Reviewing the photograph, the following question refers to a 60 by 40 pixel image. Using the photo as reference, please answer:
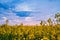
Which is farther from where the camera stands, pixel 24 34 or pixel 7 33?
pixel 7 33

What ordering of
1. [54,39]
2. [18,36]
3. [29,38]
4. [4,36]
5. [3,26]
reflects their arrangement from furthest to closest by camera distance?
Answer: [3,26], [4,36], [18,36], [29,38], [54,39]

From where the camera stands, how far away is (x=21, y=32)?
24.8 feet

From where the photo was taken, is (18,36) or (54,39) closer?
(54,39)

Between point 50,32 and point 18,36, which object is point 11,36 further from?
point 50,32

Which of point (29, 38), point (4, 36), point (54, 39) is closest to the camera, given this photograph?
point (54, 39)

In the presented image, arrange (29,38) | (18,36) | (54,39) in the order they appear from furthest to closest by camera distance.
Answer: (18,36), (29,38), (54,39)

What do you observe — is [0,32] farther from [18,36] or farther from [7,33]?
[18,36]

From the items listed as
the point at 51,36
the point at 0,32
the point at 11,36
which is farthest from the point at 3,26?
the point at 51,36

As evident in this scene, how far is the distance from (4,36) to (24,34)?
1070 mm

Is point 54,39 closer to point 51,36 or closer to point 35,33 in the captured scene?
point 51,36

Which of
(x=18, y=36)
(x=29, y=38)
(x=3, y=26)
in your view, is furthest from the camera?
(x=3, y=26)

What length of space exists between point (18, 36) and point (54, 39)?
1655 millimetres

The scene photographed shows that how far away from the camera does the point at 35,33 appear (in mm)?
7008

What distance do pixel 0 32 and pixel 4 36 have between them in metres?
0.55
